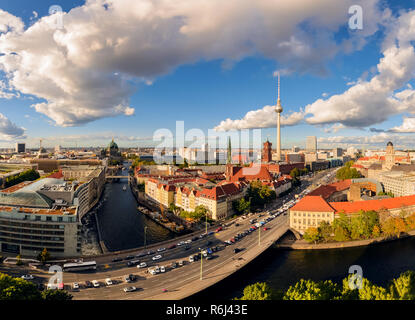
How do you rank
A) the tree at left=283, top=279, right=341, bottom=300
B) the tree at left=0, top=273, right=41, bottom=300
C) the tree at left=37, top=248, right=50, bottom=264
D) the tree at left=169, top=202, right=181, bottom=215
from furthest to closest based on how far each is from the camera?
the tree at left=169, top=202, right=181, bottom=215, the tree at left=37, top=248, right=50, bottom=264, the tree at left=283, top=279, right=341, bottom=300, the tree at left=0, top=273, right=41, bottom=300

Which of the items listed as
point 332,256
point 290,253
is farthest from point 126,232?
point 332,256

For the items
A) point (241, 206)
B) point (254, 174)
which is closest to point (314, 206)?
point (241, 206)

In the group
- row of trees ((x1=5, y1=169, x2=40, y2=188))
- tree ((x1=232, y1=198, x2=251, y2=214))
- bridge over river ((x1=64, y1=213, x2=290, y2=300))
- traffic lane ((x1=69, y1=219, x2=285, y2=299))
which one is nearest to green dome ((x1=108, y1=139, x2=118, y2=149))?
row of trees ((x1=5, y1=169, x2=40, y2=188))

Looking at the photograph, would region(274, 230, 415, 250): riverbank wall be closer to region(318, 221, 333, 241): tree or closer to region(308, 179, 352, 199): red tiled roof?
region(318, 221, 333, 241): tree

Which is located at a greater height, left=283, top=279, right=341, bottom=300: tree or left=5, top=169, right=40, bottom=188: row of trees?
left=5, top=169, right=40, bottom=188: row of trees

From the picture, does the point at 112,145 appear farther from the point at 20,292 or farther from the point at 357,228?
the point at 20,292

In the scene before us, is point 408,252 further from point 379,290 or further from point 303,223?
point 379,290
